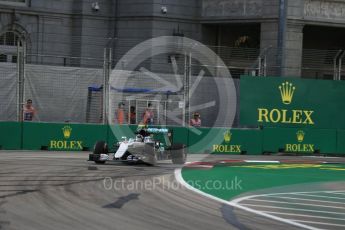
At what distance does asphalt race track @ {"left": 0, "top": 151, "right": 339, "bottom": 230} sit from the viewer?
9.19m

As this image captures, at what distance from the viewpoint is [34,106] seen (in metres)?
25.6

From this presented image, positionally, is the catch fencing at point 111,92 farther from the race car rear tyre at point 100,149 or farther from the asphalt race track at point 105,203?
the asphalt race track at point 105,203

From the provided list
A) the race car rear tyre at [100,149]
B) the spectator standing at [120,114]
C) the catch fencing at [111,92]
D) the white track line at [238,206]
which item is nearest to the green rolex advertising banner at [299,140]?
the catch fencing at [111,92]

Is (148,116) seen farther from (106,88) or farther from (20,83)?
(20,83)

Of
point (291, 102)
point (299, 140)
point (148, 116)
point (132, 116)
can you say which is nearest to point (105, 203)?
point (148, 116)

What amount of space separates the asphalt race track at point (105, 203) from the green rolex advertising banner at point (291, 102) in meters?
11.2

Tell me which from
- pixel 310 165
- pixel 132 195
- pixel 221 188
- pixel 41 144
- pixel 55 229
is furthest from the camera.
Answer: pixel 41 144

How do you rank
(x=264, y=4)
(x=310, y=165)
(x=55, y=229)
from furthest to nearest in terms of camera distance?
(x=264, y=4)
(x=310, y=165)
(x=55, y=229)

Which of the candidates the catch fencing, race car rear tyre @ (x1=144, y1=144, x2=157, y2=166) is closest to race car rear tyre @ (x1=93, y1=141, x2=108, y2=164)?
race car rear tyre @ (x1=144, y1=144, x2=157, y2=166)

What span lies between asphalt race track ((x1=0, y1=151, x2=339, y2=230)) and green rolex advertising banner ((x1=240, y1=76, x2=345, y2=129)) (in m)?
11.2

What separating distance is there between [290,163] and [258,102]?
557 cm

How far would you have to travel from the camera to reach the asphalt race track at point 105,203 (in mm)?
9188

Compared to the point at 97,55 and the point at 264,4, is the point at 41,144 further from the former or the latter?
the point at 264,4

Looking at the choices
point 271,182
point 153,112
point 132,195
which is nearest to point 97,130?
point 153,112
